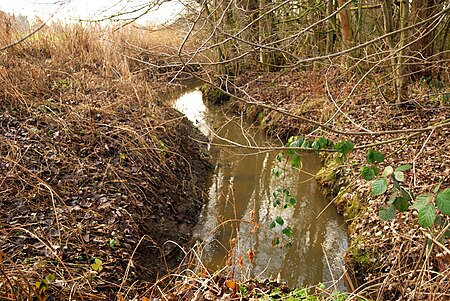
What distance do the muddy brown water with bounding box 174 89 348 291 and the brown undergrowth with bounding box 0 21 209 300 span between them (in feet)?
1.24

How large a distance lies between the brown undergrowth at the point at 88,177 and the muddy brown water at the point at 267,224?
1.24 feet

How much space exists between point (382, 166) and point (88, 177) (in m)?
3.81

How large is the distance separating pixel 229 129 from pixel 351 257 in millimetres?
5641

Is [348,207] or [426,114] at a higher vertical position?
[426,114]

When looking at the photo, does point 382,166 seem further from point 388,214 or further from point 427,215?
point 427,215

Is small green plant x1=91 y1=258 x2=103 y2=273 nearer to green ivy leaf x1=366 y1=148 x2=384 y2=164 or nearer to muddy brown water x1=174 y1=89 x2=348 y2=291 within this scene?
muddy brown water x1=174 y1=89 x2=348 y2=291

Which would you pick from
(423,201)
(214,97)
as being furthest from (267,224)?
(214,97)

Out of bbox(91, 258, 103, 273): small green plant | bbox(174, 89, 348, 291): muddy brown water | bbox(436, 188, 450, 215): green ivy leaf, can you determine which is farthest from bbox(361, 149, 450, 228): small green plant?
bbox(91, 258, 103, 273): small green plant

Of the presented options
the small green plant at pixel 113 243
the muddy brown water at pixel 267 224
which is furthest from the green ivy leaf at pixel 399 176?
the small green plant at pixel 113 243

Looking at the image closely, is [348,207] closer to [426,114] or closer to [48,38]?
[426,114]

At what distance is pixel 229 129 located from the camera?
9.30 meters

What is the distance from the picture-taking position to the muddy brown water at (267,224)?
4.23 metres

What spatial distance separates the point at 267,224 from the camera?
5137mm

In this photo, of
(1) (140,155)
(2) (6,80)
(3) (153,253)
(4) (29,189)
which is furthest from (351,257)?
(2) (6,80)
